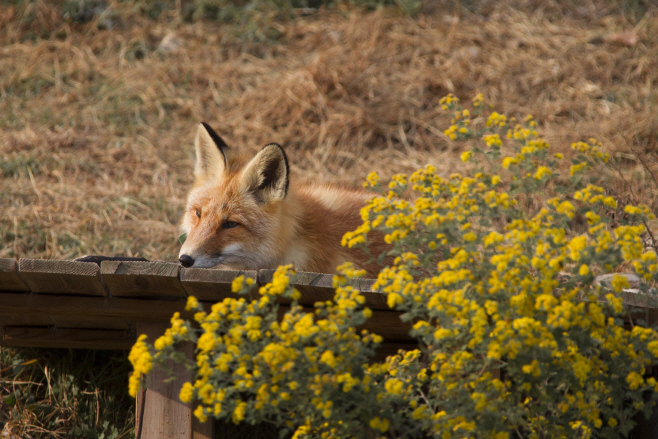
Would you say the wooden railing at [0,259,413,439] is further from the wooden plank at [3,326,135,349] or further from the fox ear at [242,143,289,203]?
the fox ear at [242,143,289,203]

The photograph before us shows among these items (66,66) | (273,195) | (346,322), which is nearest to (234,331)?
(346,322)

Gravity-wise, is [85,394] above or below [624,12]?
below

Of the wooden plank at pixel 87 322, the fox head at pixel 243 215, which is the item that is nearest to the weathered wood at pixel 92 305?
the wooden plank at pixel 87 322

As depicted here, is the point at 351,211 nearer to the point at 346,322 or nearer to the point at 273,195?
the point at 273,195

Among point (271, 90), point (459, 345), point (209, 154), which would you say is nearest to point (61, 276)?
point (209, 154)

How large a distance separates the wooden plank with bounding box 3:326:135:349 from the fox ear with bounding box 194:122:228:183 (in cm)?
110

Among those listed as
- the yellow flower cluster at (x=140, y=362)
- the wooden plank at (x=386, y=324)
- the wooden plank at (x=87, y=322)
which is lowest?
the wooden plank at (x=87, y=322)

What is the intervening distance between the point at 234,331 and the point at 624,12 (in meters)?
8.23

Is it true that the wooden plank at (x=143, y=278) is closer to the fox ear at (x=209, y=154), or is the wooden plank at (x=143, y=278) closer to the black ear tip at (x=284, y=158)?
the black ear tip at (x=284, y=158)

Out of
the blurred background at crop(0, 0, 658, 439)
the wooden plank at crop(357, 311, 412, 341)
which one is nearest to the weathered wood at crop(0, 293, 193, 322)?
the wooden plank at crop(357, 311, 412, 341)

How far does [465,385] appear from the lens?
7.09ft

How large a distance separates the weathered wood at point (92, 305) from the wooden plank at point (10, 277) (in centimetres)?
6

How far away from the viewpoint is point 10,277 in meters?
2.71

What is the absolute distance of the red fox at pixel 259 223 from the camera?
11.6ft
